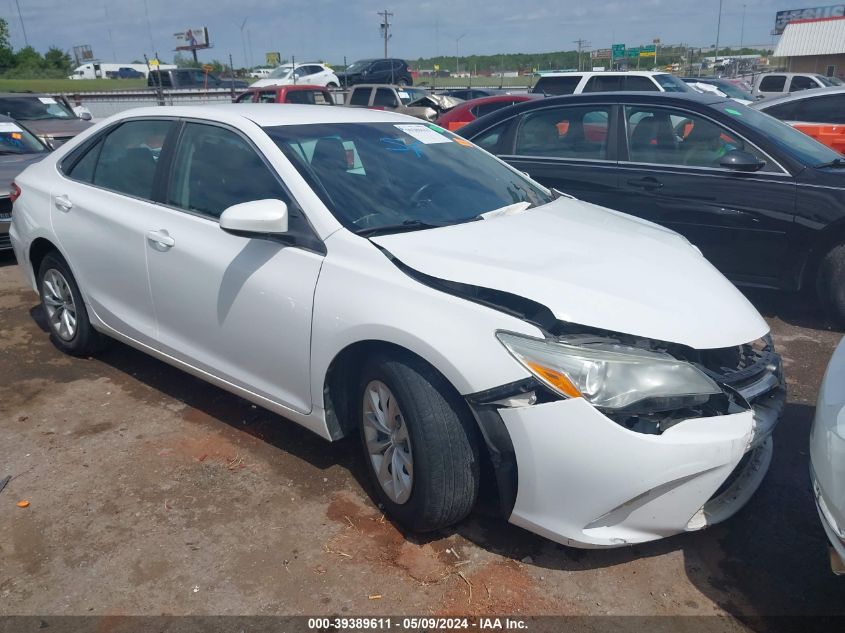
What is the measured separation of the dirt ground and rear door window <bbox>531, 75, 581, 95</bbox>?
39.8 feet

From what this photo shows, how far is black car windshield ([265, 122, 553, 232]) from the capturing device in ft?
10.7

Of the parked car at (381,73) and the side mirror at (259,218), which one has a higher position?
the side mirror at (259,218)

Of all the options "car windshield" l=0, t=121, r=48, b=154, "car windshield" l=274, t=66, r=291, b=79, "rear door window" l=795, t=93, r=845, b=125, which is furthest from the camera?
"car windshield" l=274, t=66, r=291, b=79

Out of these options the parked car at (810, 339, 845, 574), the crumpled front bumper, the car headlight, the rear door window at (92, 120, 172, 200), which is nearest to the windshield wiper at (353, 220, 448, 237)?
the car headlight

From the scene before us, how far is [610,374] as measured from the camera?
2492mm

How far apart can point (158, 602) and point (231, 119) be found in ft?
7.28

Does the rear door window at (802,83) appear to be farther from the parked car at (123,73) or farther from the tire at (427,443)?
the parked car at (123,73)

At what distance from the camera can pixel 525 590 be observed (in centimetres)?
268

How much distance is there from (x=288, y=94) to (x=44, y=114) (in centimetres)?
626

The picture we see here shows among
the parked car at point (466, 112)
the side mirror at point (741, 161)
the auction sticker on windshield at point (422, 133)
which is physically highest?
the auction sticker on windshield at point (422, 133)

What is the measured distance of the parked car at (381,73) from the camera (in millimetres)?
31569

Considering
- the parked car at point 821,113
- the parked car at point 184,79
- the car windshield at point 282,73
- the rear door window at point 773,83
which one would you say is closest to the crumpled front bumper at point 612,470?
the parked car at point 821,113

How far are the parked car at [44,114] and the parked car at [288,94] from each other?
540 cm

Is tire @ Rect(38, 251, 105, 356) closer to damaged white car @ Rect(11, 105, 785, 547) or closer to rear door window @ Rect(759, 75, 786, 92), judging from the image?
damaged white car @ Rect(11, 105, 785, 547)
